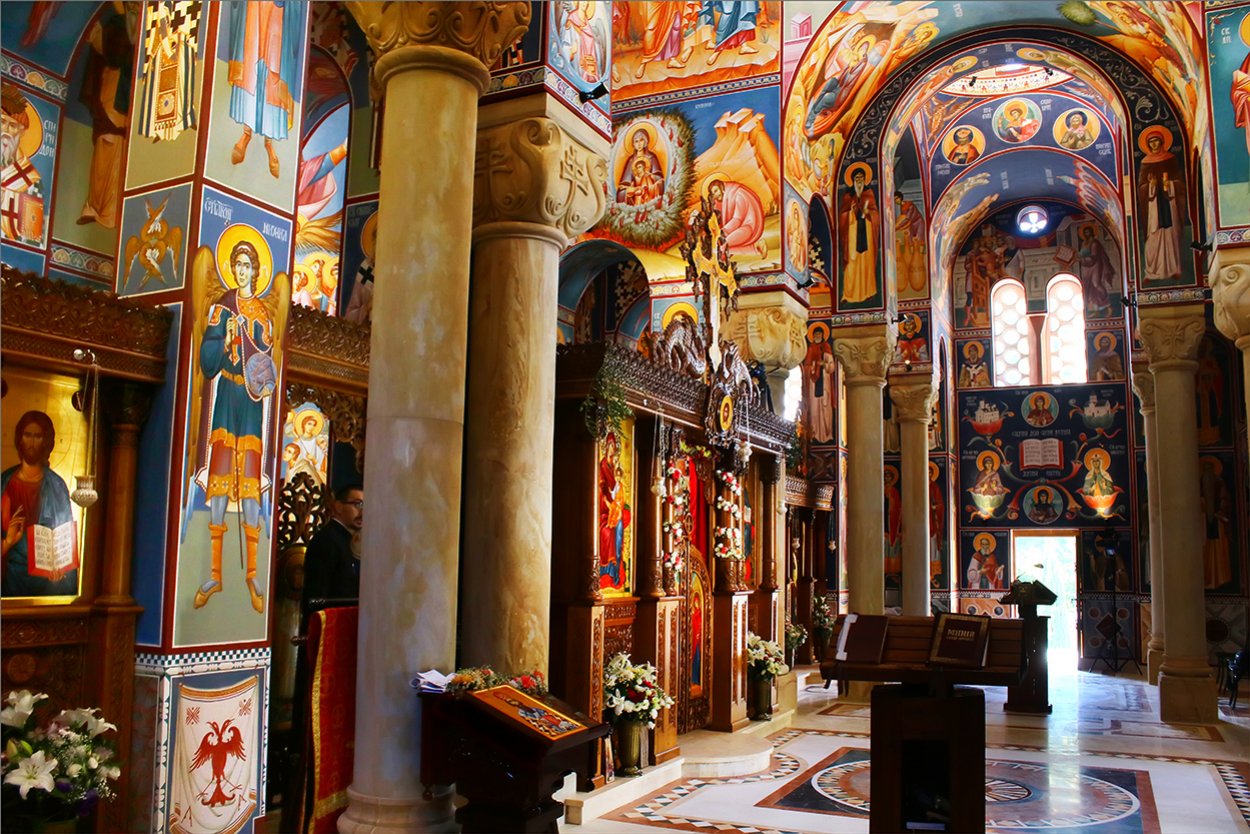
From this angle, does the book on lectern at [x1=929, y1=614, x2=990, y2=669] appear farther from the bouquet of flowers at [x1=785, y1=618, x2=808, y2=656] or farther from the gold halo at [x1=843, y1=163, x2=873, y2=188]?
the gold halo at [x1=843, y1=163, x2=873, y2=188]

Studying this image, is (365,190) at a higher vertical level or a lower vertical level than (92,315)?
higher

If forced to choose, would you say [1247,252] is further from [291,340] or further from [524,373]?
[291,340]

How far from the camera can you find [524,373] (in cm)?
704

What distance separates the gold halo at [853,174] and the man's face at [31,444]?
1279 cm

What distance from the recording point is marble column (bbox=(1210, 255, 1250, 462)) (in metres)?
10.6

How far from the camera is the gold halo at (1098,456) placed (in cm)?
2394

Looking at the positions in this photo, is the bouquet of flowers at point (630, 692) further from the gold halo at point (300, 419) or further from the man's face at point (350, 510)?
the gold halo at point (300, 419)

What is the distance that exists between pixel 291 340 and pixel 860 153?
37.5ft

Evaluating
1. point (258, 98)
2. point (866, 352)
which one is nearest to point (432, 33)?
point (258, 98)

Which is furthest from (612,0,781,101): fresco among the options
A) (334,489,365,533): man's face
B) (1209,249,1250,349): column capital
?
(334,489,365,533): man's face

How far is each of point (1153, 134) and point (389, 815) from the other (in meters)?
13.5

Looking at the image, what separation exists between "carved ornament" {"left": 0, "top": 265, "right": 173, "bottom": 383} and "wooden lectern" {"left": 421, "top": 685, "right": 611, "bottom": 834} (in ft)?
7.61

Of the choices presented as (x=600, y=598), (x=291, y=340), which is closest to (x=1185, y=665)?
(x=600, y=598)

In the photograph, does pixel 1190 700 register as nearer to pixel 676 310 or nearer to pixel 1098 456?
pixel 676 310
